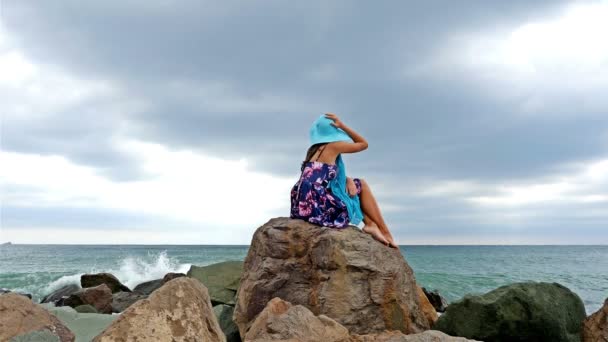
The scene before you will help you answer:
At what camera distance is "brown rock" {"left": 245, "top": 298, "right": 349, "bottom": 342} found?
4.04 metres

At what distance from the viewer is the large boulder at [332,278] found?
571cm

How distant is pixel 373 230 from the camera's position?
6348 mm

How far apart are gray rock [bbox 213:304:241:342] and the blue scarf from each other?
2.04 m

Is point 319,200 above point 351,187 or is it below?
below

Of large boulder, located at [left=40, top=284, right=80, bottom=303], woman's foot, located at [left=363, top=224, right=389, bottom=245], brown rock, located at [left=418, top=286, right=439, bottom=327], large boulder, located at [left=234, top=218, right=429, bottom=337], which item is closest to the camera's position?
large boulder, located at [left=234, top=218, right=429, bottom=337]

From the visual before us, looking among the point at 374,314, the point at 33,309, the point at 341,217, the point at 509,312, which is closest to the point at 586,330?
the point at 509,312

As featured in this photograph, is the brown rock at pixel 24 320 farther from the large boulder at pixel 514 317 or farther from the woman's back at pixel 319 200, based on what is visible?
the large boulder at pixel 514 317

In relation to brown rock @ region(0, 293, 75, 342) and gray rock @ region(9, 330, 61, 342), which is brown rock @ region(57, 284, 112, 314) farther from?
gray rock @ region(9, 330, 61, 342)

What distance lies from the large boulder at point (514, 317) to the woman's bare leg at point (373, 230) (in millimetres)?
1090

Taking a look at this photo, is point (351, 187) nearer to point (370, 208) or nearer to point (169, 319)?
point (370, 208)

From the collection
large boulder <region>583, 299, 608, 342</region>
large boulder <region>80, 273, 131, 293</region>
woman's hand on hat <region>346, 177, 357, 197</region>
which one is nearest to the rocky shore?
large boulder <region>583, 299, 608, 342</region>

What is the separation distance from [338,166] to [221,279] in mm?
4711

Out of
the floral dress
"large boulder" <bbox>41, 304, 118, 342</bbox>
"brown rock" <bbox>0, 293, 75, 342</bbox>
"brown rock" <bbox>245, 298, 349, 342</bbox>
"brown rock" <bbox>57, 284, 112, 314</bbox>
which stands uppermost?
the floral dress

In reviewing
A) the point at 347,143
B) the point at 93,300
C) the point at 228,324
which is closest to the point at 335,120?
the point at 347,143
